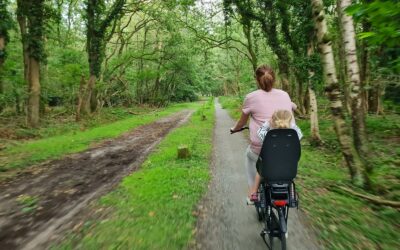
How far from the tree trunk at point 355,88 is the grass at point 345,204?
642 mm

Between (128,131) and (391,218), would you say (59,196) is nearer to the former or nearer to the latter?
(391,218)

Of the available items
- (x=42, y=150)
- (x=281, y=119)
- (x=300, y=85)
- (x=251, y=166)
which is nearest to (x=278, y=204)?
(x=251, y=166)

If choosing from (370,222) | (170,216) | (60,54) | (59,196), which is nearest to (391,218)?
(370,222)

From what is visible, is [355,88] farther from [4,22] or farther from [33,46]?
[33,46]

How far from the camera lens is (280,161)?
417cm

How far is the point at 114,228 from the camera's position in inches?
220

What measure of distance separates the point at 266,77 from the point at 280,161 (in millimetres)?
1176

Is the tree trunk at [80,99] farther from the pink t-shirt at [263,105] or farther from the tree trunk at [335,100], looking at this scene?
the pink t-shirt at [263,105]

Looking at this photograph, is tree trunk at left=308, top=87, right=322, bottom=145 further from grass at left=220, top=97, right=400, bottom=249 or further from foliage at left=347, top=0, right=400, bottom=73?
foliage at left=347, top=0, right=400, bottom=73

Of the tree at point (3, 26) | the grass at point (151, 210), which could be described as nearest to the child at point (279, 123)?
the grass at point (151, 210)

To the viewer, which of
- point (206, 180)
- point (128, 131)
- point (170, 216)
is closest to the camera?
point (170, 216)

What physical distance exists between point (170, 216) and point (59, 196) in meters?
3.12

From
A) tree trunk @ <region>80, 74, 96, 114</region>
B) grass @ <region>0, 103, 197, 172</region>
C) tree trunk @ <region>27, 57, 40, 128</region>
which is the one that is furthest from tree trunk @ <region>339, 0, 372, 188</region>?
tree trunk @ <region>80, 74, 96, 114</region>

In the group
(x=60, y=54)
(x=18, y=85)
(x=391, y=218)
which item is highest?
(x=60, y=54)
